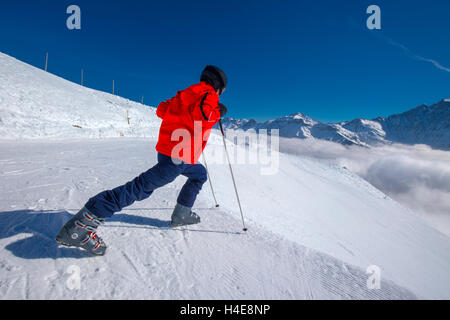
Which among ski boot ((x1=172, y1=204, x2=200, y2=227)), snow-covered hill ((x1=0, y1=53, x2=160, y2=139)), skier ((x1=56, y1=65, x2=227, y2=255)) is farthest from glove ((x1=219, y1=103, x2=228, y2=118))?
snow-covered hill ((x1=0, y1=53, x2=160, y2=139))

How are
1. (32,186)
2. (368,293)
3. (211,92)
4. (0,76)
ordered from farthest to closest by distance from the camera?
1. (0,76)
2. (32,186)
3. (211,92)
4. (368,293)

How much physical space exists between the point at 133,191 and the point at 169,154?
18.9 inches

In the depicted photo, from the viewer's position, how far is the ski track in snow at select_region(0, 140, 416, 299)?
1.48 metres

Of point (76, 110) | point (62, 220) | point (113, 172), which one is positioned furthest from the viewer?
point (76, 110)

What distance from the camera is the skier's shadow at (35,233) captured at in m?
1.69

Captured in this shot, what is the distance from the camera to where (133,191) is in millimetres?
1892

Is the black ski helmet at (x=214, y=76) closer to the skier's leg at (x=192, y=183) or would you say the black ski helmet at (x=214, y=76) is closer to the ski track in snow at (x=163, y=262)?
the skier's leg at (x=192, y=183)

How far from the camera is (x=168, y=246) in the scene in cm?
201

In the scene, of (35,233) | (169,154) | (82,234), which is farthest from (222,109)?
(35,233)

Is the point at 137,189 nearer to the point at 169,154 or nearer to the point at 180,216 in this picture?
the point at 169,154

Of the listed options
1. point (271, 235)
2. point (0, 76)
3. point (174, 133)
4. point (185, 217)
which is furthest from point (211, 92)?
point (0, 76)

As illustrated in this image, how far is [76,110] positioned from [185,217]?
20.7 m

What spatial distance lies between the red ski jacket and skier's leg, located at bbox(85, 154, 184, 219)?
130mm
